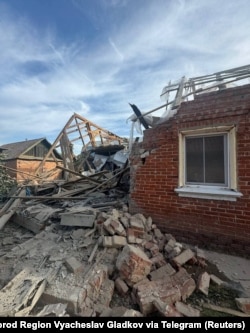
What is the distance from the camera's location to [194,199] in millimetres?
4719

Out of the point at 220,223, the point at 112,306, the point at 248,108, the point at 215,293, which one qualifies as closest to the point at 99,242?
the point at 112,306

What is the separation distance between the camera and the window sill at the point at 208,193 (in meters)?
4.27

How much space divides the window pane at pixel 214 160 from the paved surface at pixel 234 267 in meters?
1.43

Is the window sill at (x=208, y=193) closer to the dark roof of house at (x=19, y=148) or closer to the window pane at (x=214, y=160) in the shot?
the window pane at (x=214, y=160)

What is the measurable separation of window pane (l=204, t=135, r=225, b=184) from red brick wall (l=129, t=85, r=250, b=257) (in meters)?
0.33

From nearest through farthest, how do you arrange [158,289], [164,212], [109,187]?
[158,289] < [164,212] < [109,187]

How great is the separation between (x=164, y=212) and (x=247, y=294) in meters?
2.19

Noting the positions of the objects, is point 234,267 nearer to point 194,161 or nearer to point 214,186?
point 214,186

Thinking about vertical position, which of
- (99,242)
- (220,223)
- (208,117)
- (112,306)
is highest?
(208,117)

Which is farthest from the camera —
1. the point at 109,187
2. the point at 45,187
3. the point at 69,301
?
the point at 45,187

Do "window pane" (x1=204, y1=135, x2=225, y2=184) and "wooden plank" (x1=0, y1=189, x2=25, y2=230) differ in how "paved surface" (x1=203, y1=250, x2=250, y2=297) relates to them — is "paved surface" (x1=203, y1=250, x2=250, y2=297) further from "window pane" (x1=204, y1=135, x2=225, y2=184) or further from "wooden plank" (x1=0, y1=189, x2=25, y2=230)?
"wooden plank" (x1=0, y1=189, x2=25, y2=230)

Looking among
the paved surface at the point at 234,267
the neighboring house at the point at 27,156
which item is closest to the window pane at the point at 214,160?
the paved surface at the point at 234,267

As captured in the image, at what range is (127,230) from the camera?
14.5ft

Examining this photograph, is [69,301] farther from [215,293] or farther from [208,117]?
A: [208,117]
